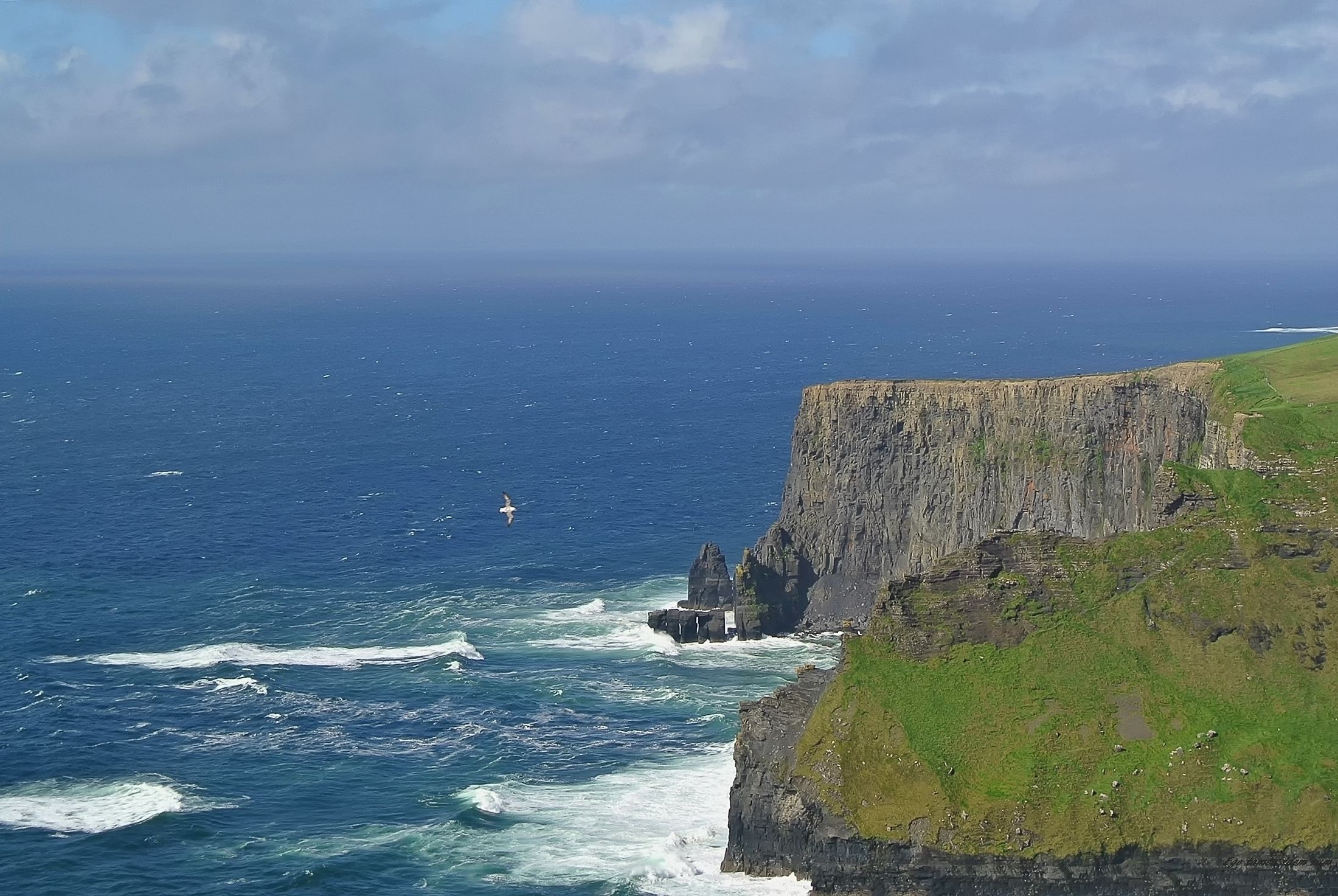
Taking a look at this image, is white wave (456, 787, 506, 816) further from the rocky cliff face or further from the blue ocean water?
the rocky cliff face

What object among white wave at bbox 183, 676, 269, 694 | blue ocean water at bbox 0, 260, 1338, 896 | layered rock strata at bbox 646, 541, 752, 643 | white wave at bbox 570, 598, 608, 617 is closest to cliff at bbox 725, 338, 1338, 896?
blue ocean water at bbox 0, 260, 1338, 896

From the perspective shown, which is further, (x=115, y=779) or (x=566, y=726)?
(x=566, y=726)

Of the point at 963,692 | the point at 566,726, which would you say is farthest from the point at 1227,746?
the point at 566,726

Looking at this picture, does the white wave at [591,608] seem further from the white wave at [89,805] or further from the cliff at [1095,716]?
the cliff at [1095,716]

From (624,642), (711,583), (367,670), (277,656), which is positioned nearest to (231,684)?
(277,656)

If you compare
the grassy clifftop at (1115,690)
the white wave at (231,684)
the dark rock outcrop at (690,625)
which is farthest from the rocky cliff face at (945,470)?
the white wave at (231,684)

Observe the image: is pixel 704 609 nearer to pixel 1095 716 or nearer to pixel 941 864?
pixel 1095 716

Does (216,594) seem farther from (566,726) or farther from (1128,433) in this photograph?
(1128,433)
